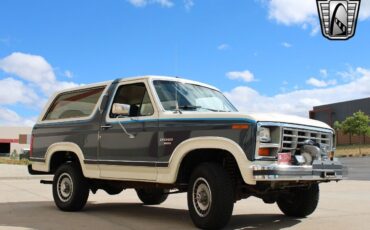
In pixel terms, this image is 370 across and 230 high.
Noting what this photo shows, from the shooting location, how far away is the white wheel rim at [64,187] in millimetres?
9234

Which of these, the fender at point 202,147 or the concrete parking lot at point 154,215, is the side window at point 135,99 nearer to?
the fender at point 202,147

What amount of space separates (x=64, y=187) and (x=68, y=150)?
2.42ft

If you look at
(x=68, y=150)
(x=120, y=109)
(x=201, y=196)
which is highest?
(x=120, y=109)

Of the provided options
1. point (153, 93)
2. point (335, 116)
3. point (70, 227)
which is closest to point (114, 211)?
point (70, 227)

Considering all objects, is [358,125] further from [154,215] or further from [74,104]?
[154,215]

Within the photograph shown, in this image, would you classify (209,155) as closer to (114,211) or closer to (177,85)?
(177,85)

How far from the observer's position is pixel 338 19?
11.3 meters

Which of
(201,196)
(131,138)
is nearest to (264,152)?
(201,196)

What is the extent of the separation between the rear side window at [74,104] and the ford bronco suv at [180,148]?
0.02 meters

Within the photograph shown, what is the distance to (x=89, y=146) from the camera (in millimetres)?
8773

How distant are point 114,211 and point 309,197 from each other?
361 cm

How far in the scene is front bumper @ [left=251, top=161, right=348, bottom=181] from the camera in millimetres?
6199

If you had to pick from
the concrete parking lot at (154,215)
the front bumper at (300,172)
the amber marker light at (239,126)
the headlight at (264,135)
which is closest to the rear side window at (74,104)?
the concrete parking lot at (154,215)

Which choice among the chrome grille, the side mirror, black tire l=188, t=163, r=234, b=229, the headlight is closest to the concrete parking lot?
black tire l=188, t=163, r=234, b=229
